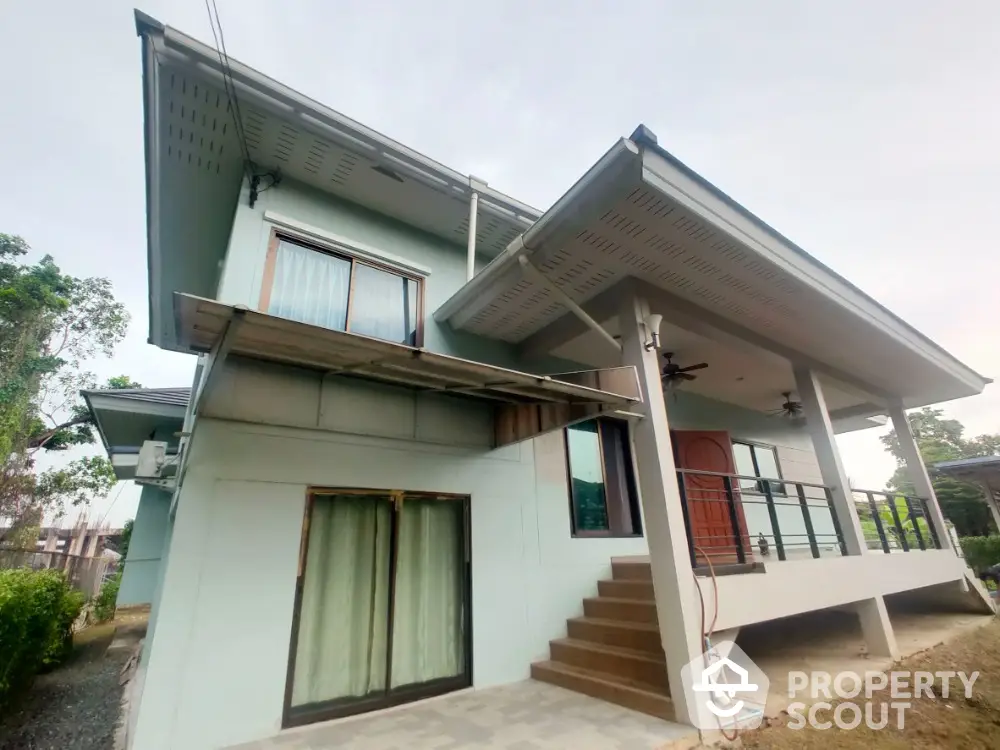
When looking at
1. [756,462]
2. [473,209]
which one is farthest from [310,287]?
[756,462]

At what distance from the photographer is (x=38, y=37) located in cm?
504

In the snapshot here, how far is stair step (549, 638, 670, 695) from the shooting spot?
3680mm

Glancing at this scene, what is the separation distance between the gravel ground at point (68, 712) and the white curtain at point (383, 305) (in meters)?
4.25

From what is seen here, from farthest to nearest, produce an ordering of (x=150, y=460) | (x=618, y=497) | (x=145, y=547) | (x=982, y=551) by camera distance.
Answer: (x=982, y=551) → (x=145, y=547) → (x=618, y=497) → (x=150, y=460)

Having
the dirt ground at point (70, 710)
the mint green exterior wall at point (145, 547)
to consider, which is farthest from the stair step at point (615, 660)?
the mint green exterior wall at point (145, 547)

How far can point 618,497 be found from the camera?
20.7ft

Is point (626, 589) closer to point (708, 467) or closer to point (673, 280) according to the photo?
point (708, 467)

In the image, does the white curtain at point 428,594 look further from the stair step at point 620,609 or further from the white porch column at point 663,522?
the white porch column at point 663,522

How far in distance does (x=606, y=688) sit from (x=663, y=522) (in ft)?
5.58

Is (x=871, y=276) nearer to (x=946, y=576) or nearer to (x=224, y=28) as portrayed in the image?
(x=946, y=576)

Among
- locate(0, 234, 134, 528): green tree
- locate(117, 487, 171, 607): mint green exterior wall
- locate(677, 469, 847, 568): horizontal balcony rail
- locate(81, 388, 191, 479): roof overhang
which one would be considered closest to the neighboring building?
locate(677, 469, 847, 568): horizontal balcony rail

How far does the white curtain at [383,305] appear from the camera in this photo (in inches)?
191

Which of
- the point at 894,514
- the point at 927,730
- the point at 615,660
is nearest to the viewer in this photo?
the point at 927,730

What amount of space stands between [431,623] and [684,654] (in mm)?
A: 2383
